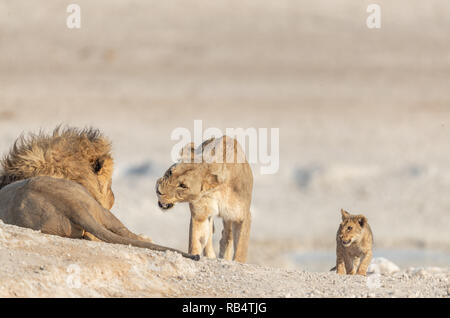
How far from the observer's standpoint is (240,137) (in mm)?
18375

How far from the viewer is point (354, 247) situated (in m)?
9.10

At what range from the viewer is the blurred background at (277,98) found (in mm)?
13713

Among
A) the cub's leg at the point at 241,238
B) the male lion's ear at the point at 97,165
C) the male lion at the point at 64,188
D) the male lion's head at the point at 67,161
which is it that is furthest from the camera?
the cub's leg at the point at 241,238

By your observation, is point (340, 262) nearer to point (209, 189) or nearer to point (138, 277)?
point (209, 189)

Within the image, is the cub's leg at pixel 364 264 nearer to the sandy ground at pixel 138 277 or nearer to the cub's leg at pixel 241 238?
the cub's leg at pixel 241 238

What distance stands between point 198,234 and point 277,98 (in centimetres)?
1445

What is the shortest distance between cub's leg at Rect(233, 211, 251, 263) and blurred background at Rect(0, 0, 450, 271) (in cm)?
240

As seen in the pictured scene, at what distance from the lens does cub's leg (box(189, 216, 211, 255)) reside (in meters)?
8.47

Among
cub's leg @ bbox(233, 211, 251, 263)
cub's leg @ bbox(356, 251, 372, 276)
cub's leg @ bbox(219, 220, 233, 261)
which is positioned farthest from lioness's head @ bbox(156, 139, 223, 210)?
cub's leg @ bbox(356, 251, 372, 276)

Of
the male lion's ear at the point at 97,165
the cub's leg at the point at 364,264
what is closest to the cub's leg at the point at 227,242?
the cub's leg at the point at 364,264

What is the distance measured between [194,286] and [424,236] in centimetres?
693

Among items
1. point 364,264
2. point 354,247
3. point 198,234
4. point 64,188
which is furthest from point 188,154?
point 364,264

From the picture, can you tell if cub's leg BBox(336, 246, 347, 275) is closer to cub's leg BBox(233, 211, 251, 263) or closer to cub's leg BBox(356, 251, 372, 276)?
cub's leg BBox(356, 251, 372, 276)

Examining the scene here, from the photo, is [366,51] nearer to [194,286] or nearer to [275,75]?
[275,75]
